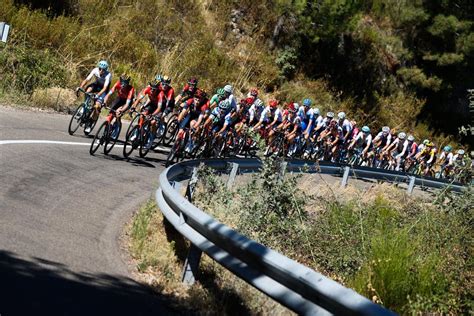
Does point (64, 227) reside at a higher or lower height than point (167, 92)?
lower

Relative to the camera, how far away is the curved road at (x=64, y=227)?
16.8 ft

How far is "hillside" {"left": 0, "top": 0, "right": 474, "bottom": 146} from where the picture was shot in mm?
22672

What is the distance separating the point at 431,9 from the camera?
1617 inches

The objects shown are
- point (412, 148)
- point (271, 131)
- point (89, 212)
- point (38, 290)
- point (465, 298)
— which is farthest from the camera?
point (412, 148)

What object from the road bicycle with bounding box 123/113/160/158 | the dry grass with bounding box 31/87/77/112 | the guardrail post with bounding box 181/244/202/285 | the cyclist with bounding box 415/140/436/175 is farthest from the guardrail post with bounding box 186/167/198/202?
the cyclist with bounding box 415/140/436/175

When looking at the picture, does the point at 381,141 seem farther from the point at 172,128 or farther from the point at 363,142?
the point at 172,128

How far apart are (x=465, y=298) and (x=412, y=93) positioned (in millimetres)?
36080

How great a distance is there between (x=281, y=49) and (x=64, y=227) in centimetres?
2933

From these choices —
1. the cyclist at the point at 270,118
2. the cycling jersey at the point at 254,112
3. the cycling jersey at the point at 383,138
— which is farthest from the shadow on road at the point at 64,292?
the cycling jersey at the point at 383,138

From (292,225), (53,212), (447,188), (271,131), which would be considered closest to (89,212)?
(53,212)

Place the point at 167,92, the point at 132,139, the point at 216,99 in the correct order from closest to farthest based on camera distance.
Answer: the point at 132,139 < the point at 167,92 < the point at 216,99

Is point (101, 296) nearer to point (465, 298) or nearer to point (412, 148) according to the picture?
point (465, 298)

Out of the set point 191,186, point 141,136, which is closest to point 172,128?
point 141,136

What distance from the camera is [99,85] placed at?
16891 mm
